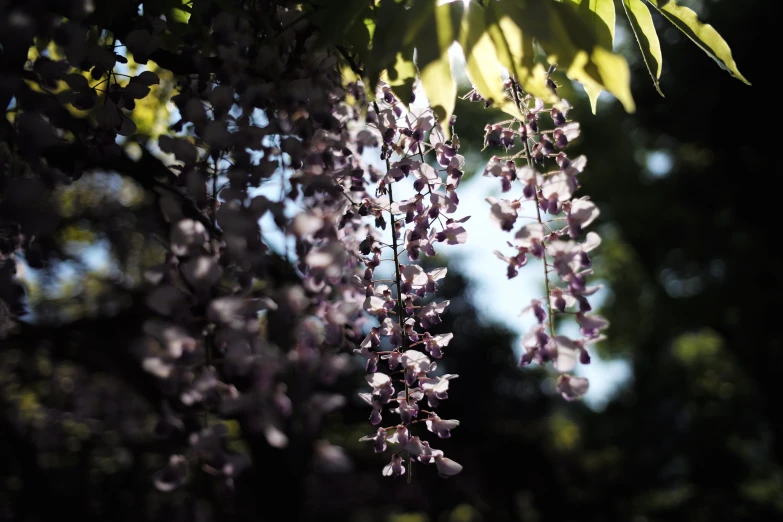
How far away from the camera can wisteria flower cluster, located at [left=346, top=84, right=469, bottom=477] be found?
952 millimetres

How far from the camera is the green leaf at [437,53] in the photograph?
2.43 feet

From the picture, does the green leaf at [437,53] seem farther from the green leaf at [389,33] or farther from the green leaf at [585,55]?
the green leaf at [585,55]

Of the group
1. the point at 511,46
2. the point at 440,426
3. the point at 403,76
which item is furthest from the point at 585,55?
the point at 440,426

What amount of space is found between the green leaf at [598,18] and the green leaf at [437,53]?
26 centimetres

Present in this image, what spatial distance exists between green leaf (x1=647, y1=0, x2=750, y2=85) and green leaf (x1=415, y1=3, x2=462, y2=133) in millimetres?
399

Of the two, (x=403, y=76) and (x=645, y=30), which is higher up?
(x=645, y=30)

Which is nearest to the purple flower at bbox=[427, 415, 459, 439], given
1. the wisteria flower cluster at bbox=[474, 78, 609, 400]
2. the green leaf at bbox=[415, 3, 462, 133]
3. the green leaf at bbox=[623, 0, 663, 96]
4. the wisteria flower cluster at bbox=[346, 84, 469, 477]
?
the wisteria flower cluster at bbox=[346, 84, 469, 477]

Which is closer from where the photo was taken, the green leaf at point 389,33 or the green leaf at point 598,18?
the green leaf at point 389,33

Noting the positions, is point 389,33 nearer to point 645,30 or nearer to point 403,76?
point 403,76

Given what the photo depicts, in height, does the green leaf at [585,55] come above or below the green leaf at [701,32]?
below

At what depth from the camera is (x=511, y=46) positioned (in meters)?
0.79

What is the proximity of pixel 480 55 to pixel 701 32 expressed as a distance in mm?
431

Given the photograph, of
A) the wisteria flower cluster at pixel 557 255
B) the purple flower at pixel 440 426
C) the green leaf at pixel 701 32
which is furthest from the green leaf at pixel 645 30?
the purple flower at pixel 440 426

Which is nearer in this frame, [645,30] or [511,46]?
[511,46]
